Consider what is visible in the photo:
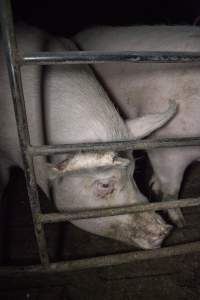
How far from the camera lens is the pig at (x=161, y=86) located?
252 centimetres

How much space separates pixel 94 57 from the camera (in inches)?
51.4

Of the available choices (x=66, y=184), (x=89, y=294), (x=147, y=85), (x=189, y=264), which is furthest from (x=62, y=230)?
(x=147, y=85)

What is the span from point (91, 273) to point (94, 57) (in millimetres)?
1633

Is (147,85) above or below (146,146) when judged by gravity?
below

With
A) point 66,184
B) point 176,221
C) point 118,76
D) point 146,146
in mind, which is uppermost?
point 146,146

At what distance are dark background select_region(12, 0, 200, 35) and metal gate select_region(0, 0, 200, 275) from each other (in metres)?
4.33

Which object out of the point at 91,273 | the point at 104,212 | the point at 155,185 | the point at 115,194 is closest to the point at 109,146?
the point at 104,212

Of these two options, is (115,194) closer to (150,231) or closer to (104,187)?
(104,187)

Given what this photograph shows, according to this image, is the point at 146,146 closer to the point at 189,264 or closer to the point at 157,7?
the point at 189,264

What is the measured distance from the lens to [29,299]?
7.06ft

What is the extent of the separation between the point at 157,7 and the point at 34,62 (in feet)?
17.3

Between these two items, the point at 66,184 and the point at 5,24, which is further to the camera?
the point at 66,184

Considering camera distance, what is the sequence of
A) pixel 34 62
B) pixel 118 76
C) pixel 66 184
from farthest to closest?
pixel 118 76 → pixel 66 184 → pixel 34 62

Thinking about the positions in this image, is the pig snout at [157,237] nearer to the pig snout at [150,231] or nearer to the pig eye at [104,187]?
the pig snout at [150,231]
